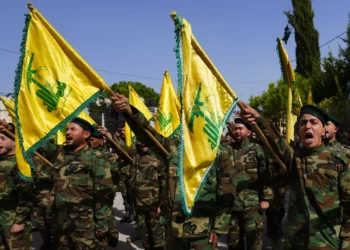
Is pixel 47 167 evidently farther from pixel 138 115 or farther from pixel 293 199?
pixel 293 199

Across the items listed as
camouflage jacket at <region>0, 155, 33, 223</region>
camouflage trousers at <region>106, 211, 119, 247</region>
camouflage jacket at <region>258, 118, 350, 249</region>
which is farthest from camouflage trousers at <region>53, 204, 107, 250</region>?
camouflage jacket at <region>258, 118, 350, 249</region>

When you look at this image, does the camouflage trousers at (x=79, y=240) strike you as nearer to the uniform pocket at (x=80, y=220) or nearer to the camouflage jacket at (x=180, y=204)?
the uniform pocket at (x=80, y=220)

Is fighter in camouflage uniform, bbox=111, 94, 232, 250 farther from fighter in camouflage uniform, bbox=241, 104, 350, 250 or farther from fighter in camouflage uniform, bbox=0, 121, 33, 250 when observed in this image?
fighter in camouflage uniform, bbox=0, 121, 33, 250

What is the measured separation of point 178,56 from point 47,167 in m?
3.84

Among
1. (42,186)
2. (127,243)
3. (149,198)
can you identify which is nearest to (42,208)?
(42,186)

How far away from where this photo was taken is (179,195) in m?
3.84

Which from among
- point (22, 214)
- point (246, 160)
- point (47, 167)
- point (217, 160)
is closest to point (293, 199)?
point (217, 160)

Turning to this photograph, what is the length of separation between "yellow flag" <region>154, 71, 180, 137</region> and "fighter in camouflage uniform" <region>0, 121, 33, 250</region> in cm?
298

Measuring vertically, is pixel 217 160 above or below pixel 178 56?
below

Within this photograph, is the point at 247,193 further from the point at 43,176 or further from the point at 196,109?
the point at 43,176

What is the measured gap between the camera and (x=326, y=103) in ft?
55.1

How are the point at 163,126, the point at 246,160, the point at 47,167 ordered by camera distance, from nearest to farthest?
the point at 246,160 → the point at 47,167 → the point at 163,126

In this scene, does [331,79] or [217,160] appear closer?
[217,160]

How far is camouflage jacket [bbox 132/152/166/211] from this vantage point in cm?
581
